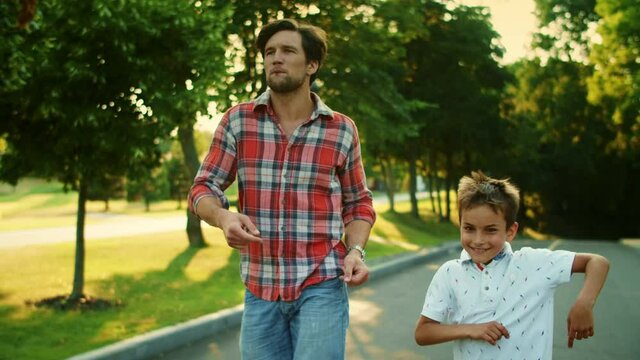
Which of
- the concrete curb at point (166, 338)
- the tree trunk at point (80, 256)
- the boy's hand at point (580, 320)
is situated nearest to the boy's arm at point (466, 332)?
the boy's hand at point (580, 320)

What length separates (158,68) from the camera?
27.6 feet

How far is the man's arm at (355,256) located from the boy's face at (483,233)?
404mm

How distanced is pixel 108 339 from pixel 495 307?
4.97 meters

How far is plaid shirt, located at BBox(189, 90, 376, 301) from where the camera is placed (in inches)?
115

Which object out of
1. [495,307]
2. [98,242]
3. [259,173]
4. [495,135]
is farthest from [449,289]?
[495,135]

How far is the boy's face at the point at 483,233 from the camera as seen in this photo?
111 inches

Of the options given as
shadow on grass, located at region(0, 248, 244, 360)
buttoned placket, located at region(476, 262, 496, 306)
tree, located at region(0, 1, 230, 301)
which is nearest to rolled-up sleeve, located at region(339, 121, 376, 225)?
buttoned placket, located at region(476, 262, 496, 306)

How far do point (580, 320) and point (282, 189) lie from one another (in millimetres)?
1196

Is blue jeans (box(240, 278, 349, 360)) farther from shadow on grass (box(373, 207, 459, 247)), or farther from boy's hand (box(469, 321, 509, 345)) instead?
shadow on grass (box(373, 207, 459, 247))

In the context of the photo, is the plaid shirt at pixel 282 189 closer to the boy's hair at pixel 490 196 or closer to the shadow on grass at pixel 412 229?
the boy's hair at pixel 490 196

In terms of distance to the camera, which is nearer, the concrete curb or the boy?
the boy

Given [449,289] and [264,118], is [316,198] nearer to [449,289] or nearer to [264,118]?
[264,118]

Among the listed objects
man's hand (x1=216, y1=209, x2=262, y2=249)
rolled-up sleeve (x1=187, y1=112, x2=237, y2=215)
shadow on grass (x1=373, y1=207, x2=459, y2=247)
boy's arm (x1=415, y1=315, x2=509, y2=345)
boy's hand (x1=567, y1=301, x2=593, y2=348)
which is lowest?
shadow on grass (x1=373, y1=207, x2=459, y2=247)

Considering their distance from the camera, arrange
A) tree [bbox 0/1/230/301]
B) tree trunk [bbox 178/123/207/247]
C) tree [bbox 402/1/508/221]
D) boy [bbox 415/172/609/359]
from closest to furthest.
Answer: boy [bbox 415/172/609/359] → tree [bbox 0/1/230/301] → tree trunk [bbox 178/123/207/247] → tree [bbox 402/1/508/221]
